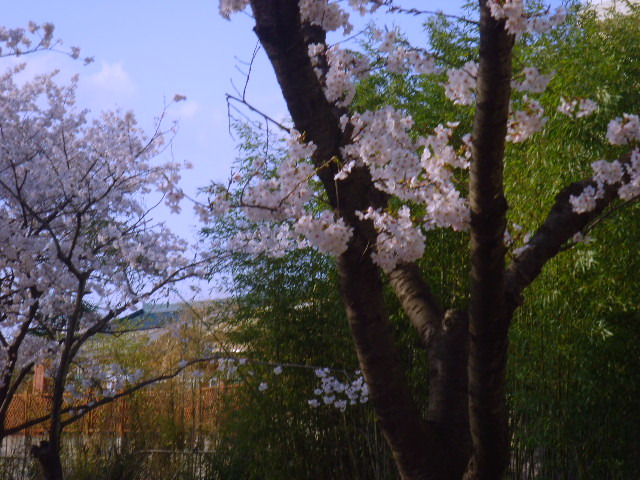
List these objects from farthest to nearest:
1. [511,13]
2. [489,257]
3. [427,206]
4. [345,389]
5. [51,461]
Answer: [345,389] < [51,461] < [427,206] < [489,257] < [511,13]

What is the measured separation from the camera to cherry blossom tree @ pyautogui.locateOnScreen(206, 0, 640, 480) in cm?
Answer: 171

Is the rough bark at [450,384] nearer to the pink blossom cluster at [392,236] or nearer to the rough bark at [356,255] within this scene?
the rough bark at [356,255]

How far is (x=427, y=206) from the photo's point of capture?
2113 millimetres

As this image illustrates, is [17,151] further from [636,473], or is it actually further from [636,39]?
[636,473]

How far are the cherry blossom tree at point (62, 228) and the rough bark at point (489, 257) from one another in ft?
9.09

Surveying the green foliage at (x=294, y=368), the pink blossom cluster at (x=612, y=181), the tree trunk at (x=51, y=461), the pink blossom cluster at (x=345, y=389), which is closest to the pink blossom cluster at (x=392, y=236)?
the pink blossom cluster at (x=612, y=181)

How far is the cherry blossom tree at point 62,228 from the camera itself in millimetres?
4848

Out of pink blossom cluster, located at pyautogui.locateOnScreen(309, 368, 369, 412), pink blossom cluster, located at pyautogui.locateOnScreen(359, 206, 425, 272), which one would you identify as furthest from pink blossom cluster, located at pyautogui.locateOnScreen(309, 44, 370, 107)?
pink blossom cluster, located at pyautogui.locateOnScreen(309, 368, 369, 412)

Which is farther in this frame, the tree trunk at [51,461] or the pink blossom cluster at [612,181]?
the tree trunk at [51,461]

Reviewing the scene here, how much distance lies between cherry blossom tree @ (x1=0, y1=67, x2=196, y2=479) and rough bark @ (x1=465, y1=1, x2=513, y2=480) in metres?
2.77

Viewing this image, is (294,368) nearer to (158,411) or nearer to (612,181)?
(158,411)

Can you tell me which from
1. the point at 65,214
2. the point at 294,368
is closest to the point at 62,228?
the point at 65,214

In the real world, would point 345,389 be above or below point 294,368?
below

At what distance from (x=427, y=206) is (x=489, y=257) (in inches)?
16.0
